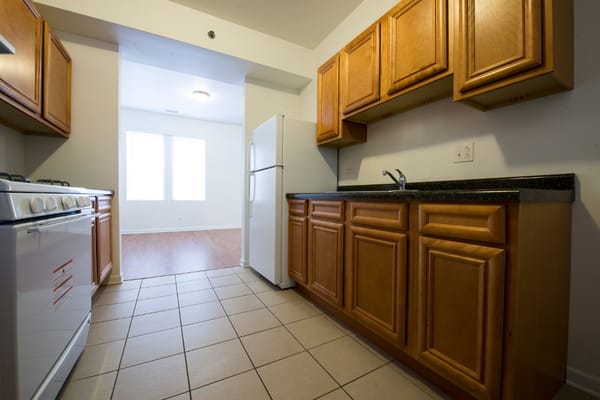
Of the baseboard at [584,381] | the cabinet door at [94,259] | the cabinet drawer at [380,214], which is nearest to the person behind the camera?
the baseboard at [584,381]

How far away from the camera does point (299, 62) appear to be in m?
2.97

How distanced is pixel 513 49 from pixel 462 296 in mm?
1090

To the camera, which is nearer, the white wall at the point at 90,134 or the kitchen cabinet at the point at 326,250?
the kitchen cabinet at the point at 326,250

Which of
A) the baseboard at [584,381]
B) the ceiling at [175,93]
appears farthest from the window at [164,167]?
the baseboard at [584,381]

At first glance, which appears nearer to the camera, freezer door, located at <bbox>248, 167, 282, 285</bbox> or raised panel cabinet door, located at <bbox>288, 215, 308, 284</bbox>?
raised panel cabinet door, located at <bbox>288, 215, 308, 284</bbox>

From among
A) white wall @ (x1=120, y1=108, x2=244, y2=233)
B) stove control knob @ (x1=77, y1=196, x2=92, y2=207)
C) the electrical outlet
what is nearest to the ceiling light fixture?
white wall @ (x1=120, y1=108, x2=244, y2=233)

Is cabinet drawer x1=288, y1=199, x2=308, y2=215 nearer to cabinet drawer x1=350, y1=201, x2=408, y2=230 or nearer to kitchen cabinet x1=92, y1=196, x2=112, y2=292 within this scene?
cabinet drawer x1=350, y1=201, x2=408, y2=230

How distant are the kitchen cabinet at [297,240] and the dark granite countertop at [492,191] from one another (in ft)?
1.09

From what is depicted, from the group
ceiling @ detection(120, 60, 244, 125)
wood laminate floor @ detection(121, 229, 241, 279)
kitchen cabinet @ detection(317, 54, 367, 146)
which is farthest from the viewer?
ceiling @ detection(120, 60, 244, 125)

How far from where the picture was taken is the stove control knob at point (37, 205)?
0.79 m

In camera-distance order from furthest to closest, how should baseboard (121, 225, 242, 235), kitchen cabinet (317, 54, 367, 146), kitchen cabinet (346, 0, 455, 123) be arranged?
baseboard (121, 225, 242, 235) → kitchen cabinet (317, 54, 367, 146) → kitchen cabinet (346, 0, 455, 123)

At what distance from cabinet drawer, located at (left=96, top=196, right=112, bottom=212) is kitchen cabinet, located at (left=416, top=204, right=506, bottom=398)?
2344 millimetres

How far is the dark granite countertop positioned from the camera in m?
0.82

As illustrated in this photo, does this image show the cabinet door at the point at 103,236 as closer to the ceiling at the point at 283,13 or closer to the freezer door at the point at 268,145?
the freezer door at the point at 268,145
